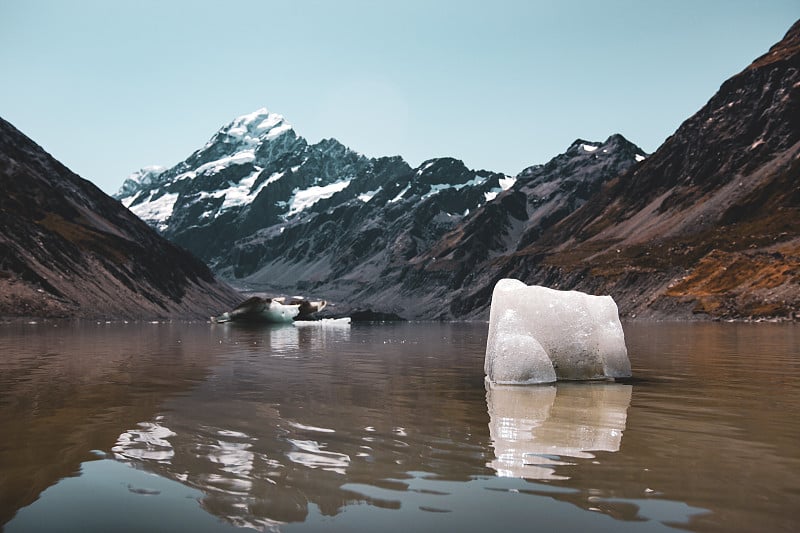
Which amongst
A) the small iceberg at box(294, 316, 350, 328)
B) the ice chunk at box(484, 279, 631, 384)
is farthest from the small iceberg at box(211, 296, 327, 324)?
the ice chunk at box(484, 279, 631, 384)

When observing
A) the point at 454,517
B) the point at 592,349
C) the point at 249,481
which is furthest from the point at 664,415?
the point at 249,481

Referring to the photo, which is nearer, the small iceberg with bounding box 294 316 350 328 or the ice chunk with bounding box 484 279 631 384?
the ice chunk with bounding box 484 279 631 384

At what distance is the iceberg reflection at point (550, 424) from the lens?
13.7 meters

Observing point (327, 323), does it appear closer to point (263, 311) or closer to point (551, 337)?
point (263, 311)

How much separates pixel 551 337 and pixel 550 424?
33.6 ft

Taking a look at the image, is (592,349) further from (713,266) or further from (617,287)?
(617,287)

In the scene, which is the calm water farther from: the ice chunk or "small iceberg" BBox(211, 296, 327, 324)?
"small iceberg" BBox(211, 296, 327, 324)

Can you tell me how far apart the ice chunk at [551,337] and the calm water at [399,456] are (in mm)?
1429

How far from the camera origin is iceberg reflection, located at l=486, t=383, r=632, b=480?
13719 mm

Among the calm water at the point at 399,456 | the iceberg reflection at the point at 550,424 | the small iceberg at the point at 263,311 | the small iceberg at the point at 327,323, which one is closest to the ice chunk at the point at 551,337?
the iceberg reflection at the point at 550,424

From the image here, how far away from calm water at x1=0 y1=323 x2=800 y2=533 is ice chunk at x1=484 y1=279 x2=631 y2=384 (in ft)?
4.69

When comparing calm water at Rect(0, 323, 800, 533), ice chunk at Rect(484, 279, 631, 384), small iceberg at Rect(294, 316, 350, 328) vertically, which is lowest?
small iceberg at Rect(294, 316, 350, 328)

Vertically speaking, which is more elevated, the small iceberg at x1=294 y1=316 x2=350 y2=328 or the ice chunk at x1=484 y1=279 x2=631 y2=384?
the ice chunk at x1=484 y1=279 x2=631 y2=384

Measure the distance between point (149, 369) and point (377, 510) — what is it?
93.3 ft
